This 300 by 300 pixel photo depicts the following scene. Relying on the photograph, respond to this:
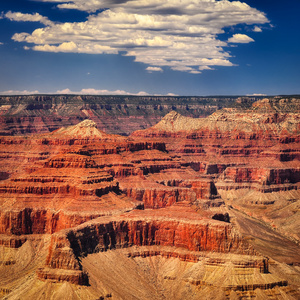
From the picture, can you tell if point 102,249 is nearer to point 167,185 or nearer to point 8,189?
point 8,189

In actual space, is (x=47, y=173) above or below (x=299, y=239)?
above

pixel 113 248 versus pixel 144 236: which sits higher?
pixel 144 236

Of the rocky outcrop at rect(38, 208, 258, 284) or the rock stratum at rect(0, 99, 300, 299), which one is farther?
the rocky outcrop at rect(38, 208, 258, 284)

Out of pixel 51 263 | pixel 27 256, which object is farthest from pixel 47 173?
pixel 51 263

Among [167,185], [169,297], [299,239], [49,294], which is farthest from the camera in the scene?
[167,185]

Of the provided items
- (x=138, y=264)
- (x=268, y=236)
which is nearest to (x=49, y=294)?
(x=138, y=264)

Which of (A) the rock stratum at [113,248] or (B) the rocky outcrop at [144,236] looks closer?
(A) the rock stratum at [113,248]

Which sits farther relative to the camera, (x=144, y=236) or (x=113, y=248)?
(x=144, y=236)

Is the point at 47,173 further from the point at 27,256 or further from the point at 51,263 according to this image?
the point at 51,263

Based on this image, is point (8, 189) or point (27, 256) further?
point (8, 189)

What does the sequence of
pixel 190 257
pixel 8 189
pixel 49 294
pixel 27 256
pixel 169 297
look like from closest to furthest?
pixel 49 294, pixel 169 297, pixel 190 257, pixel 27 256, pixel 8 189
